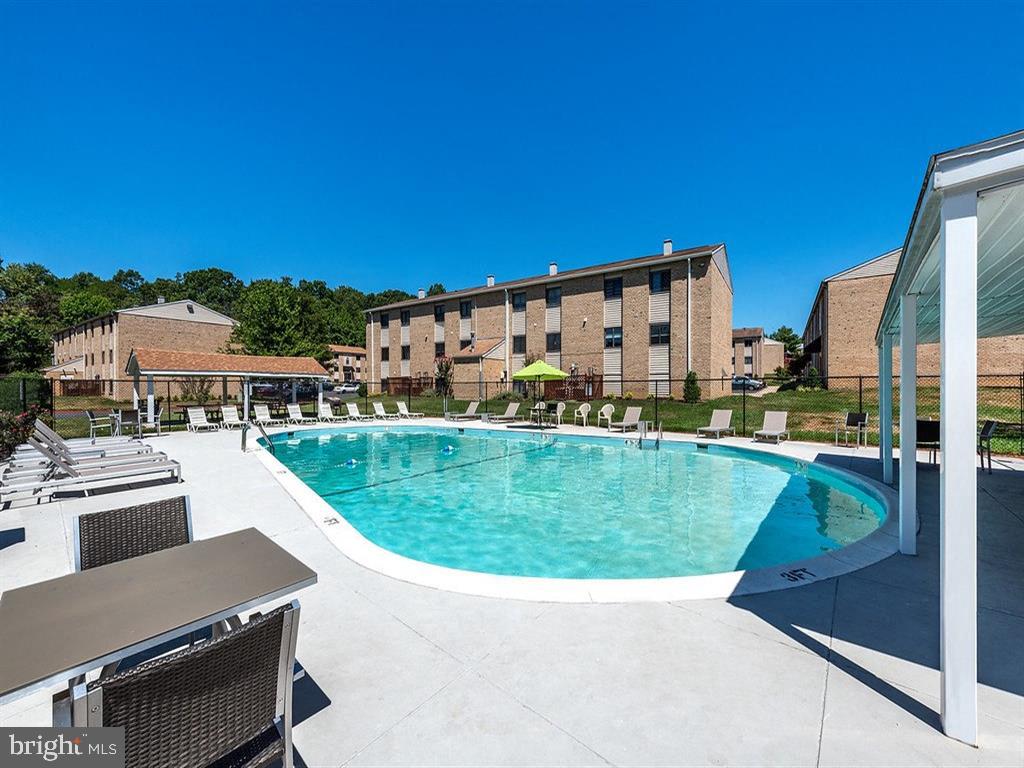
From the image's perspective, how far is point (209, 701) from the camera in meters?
1.49

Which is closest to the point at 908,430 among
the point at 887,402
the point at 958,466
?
the point at 958,466

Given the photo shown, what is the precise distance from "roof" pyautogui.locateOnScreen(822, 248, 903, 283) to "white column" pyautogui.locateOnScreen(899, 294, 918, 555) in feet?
93.6

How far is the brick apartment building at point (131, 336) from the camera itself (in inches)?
1232

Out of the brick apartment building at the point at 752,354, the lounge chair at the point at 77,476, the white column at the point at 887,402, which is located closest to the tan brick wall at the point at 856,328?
the white column at the point at 887,402

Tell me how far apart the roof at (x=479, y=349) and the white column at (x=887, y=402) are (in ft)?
80.3

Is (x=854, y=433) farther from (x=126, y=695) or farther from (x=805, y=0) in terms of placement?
(x=126, y=695)

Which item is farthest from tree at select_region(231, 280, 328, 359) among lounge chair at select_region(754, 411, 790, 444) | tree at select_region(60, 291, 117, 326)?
lounge chair at select_region(754, 411, 790, 444)

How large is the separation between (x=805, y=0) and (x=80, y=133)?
30.3 m

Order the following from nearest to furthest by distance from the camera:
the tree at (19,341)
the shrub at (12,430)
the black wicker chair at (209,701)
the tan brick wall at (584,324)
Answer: the black wicker chair at (209,701) → the shrub at (12,430) → the tree at (19,341) → the tan brick wall at (584,324)

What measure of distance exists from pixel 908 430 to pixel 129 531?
702 centimetres

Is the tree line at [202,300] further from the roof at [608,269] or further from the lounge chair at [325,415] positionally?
the lounge chair at [325,415]

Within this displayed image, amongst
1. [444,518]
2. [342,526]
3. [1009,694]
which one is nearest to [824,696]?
[1009,694]

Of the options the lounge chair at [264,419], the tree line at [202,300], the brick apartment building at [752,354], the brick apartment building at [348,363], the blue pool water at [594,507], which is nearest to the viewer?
the blue pool water at [594,507]

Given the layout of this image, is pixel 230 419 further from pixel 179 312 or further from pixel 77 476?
pixel 179 312
